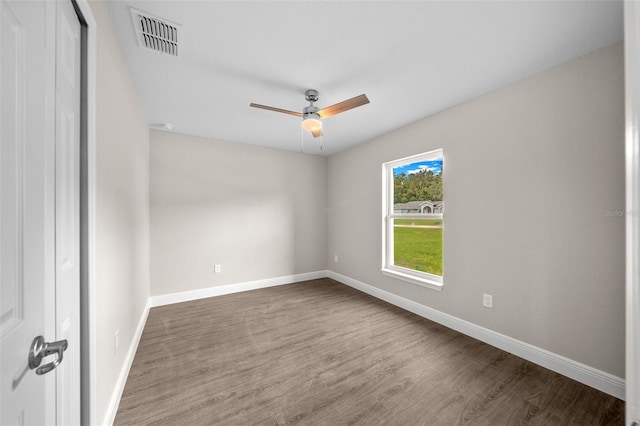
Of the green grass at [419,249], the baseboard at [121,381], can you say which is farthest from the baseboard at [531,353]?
→ the baseboard at [121,381]

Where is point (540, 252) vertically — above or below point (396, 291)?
above

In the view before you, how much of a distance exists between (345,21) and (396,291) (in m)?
3.11

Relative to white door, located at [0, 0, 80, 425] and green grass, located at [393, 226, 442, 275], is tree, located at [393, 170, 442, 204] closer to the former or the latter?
green grass, located at [393, 226, 442, 275]

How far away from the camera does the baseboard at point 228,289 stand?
11.5 feet

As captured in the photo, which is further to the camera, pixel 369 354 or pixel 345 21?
pixel 369 354

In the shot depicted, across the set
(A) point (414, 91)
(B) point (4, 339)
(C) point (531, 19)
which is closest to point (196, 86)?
(A) point (414, 91)

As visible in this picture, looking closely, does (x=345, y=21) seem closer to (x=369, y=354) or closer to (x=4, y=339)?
(x=4, y=339)

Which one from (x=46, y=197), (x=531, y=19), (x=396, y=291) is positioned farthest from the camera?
(x=396, y=291)

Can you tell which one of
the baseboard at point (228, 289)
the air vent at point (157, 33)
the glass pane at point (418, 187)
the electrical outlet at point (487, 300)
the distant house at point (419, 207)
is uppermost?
the air vent at point (157, 33)

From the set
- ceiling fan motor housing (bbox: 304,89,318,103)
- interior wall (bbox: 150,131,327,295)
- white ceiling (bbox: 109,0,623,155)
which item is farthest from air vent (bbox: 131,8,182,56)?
interior wall (bbox: 150,131,327,295)

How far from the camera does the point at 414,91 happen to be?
2420 millimetres

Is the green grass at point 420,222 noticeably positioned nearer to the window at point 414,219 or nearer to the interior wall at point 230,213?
the window at point 414,219

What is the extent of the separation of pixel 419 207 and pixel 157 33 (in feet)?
10.3

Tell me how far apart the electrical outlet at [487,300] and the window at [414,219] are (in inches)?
18.9
